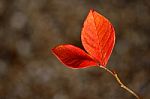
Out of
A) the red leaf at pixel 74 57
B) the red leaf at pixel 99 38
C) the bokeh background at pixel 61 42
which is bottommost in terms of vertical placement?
the bokeh background at pixel 61 42

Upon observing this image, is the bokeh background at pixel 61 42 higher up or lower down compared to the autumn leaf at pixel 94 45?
lower down

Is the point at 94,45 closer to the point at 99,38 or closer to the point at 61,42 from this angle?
the point at 99,38

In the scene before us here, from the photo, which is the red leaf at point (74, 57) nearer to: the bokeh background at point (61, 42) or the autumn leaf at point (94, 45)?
the autumn leaf at point (94, 45)

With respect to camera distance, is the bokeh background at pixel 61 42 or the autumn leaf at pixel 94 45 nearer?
the autumn leaf at pixel 94 45

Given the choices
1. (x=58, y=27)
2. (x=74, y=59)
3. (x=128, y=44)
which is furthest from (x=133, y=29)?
(x=74, y=59)

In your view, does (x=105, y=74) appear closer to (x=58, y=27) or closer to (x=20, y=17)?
(x=58, y=27)

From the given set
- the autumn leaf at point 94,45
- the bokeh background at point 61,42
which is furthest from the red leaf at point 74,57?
the bokeh background at point 61,42

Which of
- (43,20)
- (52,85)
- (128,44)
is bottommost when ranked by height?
(52,85)
